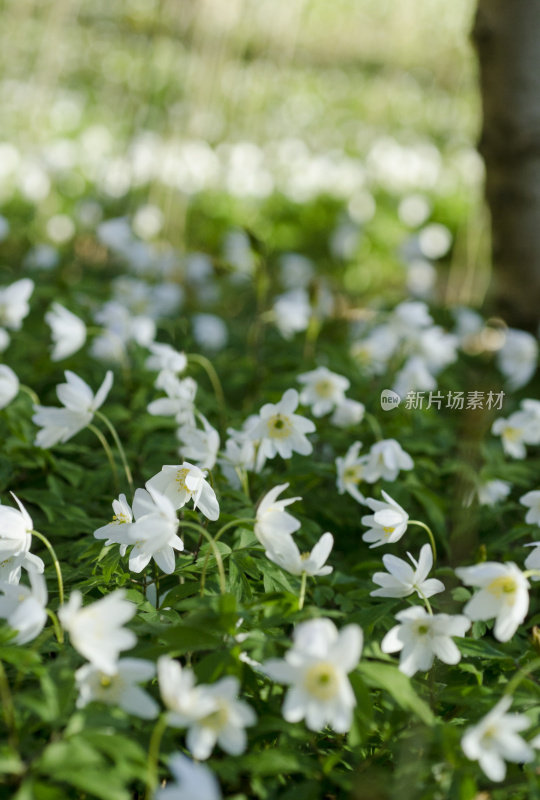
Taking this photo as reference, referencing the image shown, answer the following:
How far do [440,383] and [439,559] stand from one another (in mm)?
944

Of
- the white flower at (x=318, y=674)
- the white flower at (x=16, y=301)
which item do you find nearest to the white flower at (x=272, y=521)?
the white flower at (x=318, y=674)

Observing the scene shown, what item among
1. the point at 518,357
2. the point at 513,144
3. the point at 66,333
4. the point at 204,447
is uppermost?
the point at 513,144

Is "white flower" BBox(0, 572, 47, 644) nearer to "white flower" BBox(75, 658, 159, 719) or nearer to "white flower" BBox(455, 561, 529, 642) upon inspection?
"white flower" BBox(75, 658, 159, 719)

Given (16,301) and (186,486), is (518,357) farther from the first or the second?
(186,486)

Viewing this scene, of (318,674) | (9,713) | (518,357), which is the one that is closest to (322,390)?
(518,357)

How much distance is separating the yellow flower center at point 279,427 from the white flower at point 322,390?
1.35 ft

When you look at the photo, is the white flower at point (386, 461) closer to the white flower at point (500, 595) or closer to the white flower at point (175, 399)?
the white flower at point (175, 399)

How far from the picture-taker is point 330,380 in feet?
7.00

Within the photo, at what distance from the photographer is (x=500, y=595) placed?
121cm

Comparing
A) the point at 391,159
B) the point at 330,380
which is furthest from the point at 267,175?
the point at 330,380

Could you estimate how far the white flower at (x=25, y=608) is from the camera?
3.61 ft

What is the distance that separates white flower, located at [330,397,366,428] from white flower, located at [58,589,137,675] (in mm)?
1165

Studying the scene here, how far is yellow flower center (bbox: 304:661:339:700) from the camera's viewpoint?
105cm

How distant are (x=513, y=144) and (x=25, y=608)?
2.65 metres
